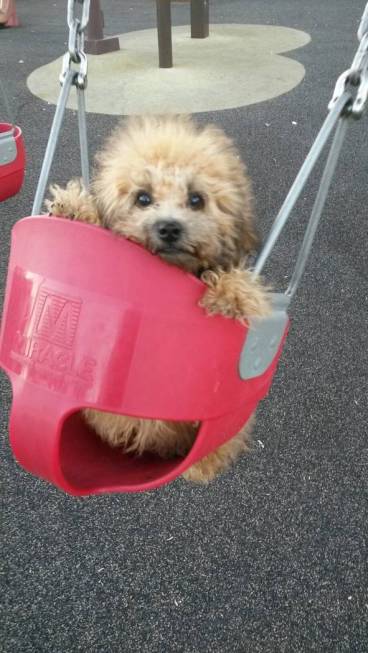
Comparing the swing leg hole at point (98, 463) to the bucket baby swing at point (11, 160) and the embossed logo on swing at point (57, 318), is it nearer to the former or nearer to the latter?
the embossed logo on swing at point (57, 318)

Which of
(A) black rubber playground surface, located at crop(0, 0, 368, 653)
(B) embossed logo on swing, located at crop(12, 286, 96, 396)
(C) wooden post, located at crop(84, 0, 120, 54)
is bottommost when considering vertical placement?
(A) black rubber playground surface, located at crop(0, 0, 368, 653)

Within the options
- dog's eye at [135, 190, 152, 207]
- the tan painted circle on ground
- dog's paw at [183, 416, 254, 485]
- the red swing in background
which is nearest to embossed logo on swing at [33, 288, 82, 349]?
dog's eye at [135, 190, 152, 207]

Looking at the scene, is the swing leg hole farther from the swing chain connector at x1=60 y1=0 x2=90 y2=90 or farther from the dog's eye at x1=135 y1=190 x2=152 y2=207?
the swing chain connector at x1=60 y1=0 x2=90 y2=90

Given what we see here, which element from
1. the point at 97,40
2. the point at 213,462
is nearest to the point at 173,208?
the point at 213,462

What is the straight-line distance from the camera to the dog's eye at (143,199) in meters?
0.76

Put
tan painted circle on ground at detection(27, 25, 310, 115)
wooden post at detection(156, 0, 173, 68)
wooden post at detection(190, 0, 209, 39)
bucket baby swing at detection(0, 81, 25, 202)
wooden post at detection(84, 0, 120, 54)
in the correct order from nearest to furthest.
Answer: bucket baby swing at detection(0, 81, 25, 202) → tan painted circle on ground at detection(27, 25, 310, 115) → wooden post at detection(156, 0, 173, 68) → wooden post at detection(84, 0, 120, 54) → wooden post at detection(190, 0, 209, 39)

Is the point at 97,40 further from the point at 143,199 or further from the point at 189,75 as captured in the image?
the point at 143,199

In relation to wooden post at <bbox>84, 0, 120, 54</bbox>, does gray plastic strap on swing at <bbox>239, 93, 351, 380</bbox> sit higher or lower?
higher

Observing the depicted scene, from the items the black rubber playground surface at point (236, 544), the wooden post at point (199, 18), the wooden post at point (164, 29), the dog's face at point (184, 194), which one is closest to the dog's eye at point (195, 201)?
the dog's face at point (184, 194)

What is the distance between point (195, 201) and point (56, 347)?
29cm

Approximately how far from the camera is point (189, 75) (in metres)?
3.13

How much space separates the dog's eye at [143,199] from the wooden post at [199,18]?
11.0ft

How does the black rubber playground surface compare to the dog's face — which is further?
the black rubber playground surface

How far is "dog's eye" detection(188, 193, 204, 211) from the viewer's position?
75 cm
